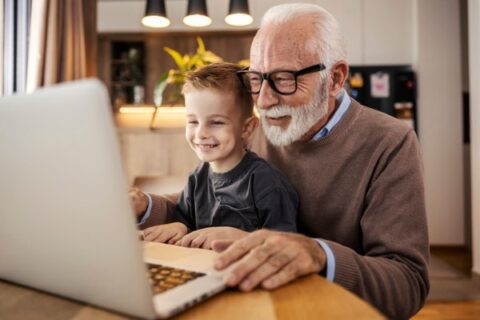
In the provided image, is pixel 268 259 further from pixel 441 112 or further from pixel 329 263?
pixel 441 112

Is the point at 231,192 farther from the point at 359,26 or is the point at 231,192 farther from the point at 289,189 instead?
the point at 359,26

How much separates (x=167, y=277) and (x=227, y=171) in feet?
2.13

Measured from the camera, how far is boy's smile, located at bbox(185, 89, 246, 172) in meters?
1.24

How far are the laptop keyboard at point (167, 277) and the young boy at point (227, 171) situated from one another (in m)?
0.38

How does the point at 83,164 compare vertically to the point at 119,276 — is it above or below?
above

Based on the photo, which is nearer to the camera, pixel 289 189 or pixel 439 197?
pixel 289 189

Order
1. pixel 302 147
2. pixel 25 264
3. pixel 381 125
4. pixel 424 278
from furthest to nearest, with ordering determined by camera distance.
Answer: pixel 302 147 < pixel 381 125 < pixel 424 278 < pixel 25 264

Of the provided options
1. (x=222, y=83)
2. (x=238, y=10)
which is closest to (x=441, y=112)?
(x=238, y=10)

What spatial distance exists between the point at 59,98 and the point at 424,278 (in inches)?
34.0

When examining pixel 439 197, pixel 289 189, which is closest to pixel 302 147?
pixel 289 189

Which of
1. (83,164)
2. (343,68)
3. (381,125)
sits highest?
(343,68)

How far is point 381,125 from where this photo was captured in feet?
3.88

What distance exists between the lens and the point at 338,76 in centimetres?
131

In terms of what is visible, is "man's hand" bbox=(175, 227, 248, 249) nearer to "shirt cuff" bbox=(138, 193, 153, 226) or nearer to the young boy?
the young boy
